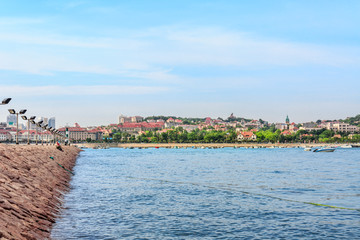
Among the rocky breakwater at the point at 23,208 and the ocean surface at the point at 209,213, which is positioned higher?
the rocky breakwater at the point at 23,208

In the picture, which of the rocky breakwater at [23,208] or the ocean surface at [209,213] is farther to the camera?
the ocean surface at [209,213]

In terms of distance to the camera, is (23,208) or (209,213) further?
(209,213)

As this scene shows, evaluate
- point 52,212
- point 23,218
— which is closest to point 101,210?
point 52,212

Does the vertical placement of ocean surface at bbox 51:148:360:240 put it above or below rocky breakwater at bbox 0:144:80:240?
below

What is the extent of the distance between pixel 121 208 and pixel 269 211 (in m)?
7.30

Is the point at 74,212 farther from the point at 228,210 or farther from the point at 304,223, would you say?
the point at 304,223

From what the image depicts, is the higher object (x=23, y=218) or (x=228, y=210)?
(x=23, y=218)

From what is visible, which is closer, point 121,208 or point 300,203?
point 121,208

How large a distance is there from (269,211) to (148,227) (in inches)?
264

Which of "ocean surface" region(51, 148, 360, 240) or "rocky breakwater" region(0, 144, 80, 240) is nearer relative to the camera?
"rocky breakwater" region(0, 144, 80, 240)

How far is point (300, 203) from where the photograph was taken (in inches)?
934

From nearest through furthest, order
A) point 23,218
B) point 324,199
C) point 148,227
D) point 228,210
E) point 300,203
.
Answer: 1. point 23,218
2. point 148,227
3. point 228,210
4. point 300,203
5. point 324,199

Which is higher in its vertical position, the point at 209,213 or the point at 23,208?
the point at 23,208

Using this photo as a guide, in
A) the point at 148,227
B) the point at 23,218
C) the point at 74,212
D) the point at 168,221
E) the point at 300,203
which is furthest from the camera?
the point at 300,203
